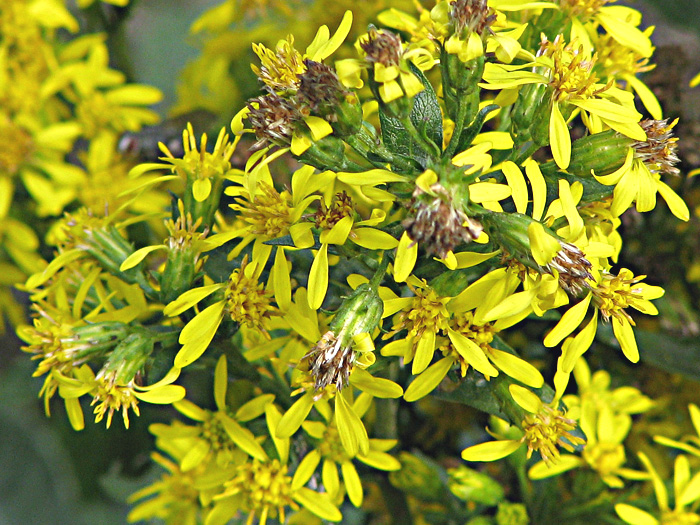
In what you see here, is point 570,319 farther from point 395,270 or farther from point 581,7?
point 581,7

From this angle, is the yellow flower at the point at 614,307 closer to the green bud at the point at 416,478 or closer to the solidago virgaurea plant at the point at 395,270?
the solidago virgaurea plant at the point at 395,270

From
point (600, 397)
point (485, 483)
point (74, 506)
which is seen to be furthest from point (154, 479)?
point (600, 397)

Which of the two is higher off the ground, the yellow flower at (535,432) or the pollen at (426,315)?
the pollen at (426,315)

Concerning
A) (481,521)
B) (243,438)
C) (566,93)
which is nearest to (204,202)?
(243,438)

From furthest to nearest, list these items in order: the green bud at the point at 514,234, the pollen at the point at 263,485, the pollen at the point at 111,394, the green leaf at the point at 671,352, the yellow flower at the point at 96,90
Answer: the yellow flower at the point at 96,90 < the green leaf at the point at 671,352 < the pollen at the point at 263,485 < the pollen at the point at 111,394 < the green bud at the point at 514,234

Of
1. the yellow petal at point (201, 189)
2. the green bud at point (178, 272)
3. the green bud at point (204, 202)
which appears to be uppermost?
the yellow petal at point (201, 189)

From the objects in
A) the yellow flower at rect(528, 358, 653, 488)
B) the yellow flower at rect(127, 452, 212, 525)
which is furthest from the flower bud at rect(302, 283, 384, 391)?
the yellow flower at rect(127, 452, 212, 525)

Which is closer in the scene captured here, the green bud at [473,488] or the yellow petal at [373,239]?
the yellow petal at [373,239]

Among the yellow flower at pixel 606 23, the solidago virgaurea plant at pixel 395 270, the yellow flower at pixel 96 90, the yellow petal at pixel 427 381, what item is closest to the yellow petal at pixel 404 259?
the solidago virgaurea plant at pixel 395 270
